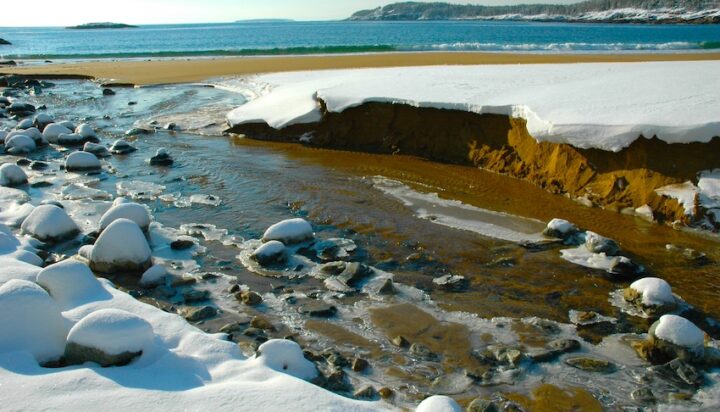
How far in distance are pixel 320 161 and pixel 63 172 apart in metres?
4.59

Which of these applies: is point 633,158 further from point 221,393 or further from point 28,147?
point 28,147

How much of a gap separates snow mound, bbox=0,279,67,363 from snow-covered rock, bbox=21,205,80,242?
111 inches

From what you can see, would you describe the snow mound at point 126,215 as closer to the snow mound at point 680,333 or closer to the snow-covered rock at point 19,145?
the snow mound at point 680,333

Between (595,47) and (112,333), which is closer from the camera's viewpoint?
(112,333)

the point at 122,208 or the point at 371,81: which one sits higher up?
the point at 371,81

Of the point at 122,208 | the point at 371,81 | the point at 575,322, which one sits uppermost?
the point at 371,81

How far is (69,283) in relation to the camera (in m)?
5.07

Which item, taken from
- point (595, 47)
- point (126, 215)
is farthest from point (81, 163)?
point (595, 47)

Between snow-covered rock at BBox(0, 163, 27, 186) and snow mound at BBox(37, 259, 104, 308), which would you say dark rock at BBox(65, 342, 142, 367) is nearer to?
snow mound at BBox(37, 259, 104, 308)

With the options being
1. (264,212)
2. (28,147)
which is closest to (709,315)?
(264,212)

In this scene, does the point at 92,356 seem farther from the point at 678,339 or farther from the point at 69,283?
the point at 678,339

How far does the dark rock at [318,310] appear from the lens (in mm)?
5270

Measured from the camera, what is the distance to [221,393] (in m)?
3.53

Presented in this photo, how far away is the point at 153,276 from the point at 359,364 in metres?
2.62
